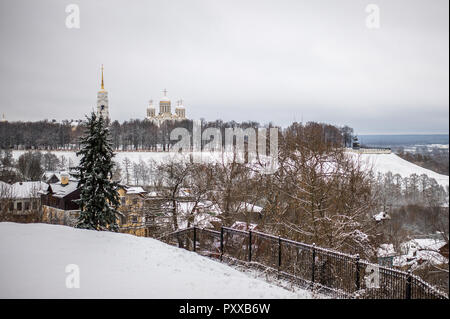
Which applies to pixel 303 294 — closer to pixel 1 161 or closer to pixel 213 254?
pixel 213 254

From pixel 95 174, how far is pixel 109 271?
8.62 meters

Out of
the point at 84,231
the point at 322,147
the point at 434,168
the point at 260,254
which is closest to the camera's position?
the point at 84,231

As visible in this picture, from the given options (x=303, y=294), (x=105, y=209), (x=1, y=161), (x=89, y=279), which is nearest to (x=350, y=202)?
(x=303, y=294)

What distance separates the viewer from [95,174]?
1689 centimetres

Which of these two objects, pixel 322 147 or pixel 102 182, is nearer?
pixel 102 182

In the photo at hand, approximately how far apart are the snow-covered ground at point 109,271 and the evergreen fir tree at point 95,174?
186 inches

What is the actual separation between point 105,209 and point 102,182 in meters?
1.35

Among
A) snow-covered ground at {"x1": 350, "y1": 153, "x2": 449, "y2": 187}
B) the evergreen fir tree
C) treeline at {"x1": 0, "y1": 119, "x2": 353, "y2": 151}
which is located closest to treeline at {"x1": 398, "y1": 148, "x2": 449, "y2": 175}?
snow-covered ground at {"x1": 350, "y1": 153, "x2": 449, "y2": 187}

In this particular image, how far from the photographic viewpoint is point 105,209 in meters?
17.5

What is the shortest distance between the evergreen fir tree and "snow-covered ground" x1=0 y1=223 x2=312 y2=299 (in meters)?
4.72

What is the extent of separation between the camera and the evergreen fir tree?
671 inches

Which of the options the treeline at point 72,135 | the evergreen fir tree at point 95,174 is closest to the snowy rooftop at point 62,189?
the evergreen fir tree at point 95,174

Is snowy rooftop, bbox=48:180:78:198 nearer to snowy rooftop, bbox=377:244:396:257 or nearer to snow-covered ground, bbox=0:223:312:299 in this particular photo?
snow-covered ground, bbox=0:223:312:299

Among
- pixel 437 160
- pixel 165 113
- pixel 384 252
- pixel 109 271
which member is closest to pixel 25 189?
pixel 384 252
